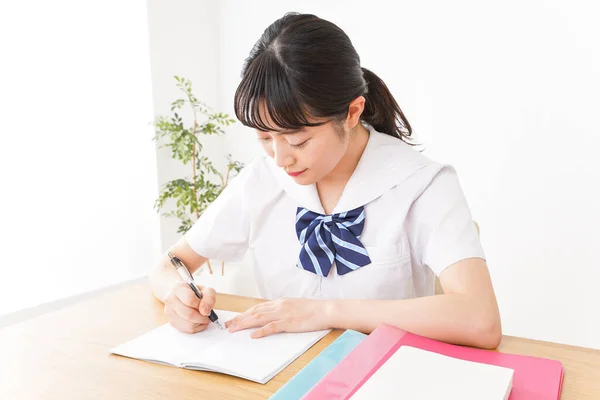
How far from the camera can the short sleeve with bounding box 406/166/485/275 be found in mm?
1151

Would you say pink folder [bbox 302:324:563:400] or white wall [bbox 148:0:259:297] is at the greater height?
white wall [bbox 148:0:259:297]

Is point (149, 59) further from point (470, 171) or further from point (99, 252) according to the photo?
point (470, 171)

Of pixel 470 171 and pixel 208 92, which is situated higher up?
pixel 208 92

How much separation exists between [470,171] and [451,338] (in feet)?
6.40

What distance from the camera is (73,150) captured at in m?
2.76

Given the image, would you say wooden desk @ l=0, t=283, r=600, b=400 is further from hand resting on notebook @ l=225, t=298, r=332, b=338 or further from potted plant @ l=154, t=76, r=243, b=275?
potted plant @ l=154, t=76, r=243, b=275

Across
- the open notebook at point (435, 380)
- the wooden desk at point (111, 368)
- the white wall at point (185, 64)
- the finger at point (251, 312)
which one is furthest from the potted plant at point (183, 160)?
the open notebook at point (435, 380)

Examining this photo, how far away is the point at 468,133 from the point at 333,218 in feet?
5.52

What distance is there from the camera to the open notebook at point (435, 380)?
2.37ft

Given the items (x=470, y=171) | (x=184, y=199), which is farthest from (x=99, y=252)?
(x=470, y=171)

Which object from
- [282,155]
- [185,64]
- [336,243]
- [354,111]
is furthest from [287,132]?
[185,64]

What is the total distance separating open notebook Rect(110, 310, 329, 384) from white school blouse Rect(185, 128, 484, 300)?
0.33m

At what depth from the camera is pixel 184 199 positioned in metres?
2.90

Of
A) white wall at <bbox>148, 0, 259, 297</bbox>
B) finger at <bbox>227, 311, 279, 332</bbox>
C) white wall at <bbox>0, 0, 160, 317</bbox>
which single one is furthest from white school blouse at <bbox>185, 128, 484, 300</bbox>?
white wall at <bbox>0, 0, 160, 317</bbox>
